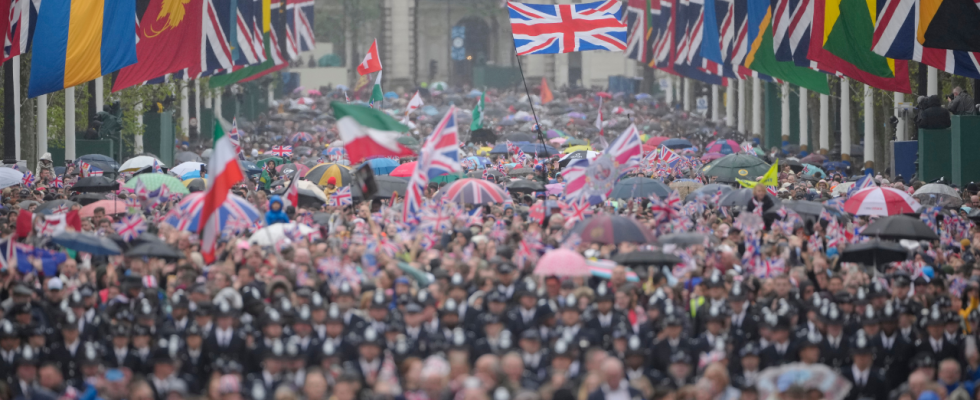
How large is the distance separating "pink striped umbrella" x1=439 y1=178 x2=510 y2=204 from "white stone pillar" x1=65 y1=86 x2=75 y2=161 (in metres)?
16.9

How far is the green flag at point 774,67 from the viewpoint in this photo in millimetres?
30953

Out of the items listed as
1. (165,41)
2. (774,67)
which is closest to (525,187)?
(774,67)

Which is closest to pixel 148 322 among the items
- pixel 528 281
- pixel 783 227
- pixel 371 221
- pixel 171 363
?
pixel 171 363

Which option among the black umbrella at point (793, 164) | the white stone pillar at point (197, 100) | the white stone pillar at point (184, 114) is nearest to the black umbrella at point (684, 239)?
the black umbrella at point (793, 164)

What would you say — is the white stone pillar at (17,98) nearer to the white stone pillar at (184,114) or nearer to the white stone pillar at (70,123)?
A: the white stone pillar at (70,123)

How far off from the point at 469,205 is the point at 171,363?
35.6 ft

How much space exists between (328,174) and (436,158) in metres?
9.27

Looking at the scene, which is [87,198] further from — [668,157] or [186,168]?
[668,157]

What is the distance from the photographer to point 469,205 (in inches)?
880

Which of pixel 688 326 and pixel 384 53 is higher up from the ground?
pixel 384 53

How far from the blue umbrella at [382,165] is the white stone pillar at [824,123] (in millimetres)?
18184

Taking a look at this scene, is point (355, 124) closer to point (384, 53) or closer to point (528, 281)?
point (528, 281)

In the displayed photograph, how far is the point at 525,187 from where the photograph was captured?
2580cm

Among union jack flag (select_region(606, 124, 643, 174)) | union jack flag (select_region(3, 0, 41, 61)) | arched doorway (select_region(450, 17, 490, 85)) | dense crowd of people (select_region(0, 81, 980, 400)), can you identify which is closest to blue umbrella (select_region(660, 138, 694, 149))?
union jack flag (select_region(3, 0, 41, 61))
